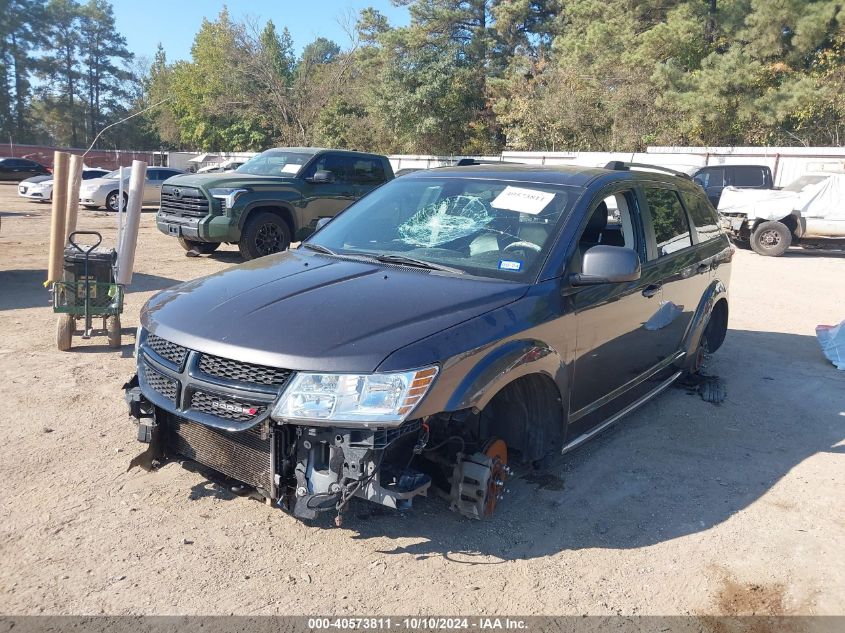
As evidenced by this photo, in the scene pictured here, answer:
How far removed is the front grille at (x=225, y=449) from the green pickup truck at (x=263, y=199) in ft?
23.1

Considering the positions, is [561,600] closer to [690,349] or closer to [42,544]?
[42,544]

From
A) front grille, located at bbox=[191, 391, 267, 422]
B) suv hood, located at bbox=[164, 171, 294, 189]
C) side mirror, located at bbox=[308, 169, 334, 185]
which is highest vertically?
side mirror, located at bbox=[308, 169, 334, 185]

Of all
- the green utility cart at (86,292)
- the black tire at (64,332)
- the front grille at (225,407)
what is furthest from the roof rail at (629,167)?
the black tire at (64,332)

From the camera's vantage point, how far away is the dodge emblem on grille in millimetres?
2932

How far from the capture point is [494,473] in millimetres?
3246

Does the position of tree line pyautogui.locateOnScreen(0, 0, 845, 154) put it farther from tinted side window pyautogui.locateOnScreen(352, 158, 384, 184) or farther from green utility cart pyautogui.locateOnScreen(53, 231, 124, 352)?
green utility cart pyautogui.locateOnScreen(53, 231, 124, 352)

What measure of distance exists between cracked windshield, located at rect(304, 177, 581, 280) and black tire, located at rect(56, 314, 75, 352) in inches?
112

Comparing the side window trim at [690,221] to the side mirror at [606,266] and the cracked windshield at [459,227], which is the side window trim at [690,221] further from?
the side mirror at [606,266]

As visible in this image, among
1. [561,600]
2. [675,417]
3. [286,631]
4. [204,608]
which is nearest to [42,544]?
[204,608]

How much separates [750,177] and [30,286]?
55.6 ft

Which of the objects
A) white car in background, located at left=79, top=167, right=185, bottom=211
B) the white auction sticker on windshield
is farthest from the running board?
white car in background, located at left=79, top=167, right=185, bottom=211

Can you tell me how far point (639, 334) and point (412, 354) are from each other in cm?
212

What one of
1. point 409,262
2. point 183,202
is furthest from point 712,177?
point 409,262

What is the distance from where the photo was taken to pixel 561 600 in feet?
9.68
